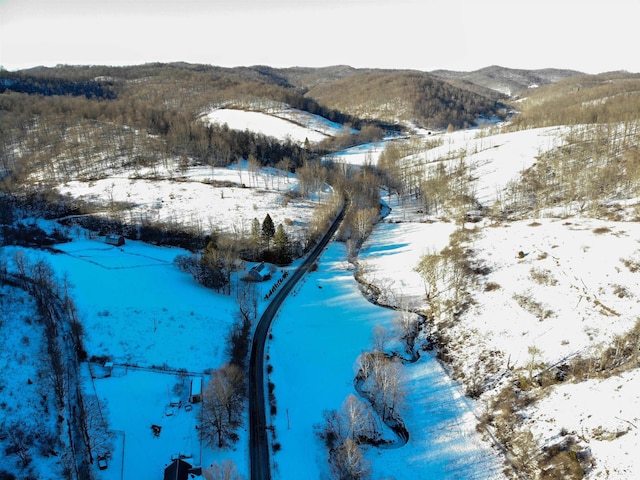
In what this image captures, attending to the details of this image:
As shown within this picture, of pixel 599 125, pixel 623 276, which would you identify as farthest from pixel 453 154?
pixel 623 276

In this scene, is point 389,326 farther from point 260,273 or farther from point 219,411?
point 219,411


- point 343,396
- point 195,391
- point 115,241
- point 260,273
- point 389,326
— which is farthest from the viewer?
point 115,241

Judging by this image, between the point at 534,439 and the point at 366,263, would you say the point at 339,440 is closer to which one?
the point at 534,439

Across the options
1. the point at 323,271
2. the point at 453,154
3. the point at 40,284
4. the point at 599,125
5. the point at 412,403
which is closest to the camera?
the point at 412,403

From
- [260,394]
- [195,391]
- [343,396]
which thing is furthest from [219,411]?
[343,396]

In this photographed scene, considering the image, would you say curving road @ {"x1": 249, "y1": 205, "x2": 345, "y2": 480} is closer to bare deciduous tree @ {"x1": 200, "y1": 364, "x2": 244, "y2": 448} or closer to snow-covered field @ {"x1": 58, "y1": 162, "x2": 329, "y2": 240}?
bare deciduous tree @ {"x1": 200, "y1": 364, "x2": 244, "y2": 448}

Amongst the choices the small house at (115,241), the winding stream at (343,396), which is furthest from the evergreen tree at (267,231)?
the small house at (115,241)

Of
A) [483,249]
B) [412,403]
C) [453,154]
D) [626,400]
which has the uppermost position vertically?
[453,154]
